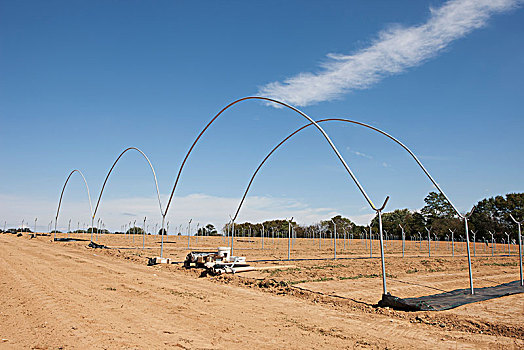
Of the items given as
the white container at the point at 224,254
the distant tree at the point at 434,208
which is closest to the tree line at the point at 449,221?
the distant tree at the point at 434,208

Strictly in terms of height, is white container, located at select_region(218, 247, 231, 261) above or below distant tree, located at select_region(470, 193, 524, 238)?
below

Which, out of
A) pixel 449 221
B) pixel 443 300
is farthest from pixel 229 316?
pixel 449 221

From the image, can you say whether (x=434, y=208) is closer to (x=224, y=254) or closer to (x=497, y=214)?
(x=497, y=214)

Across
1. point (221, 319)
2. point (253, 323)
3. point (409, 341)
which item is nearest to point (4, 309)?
point (221, 319)

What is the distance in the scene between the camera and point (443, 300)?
1231 centimetres

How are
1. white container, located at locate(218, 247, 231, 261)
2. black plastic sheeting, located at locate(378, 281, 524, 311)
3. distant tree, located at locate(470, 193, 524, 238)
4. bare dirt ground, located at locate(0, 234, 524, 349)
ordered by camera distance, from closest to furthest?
bare dirt ground, located at locate(0, 234, 524, 349) < black plastic sheeting, located at locate(378, 281, 524, 311) < white container, located at locate(218, 247, 231, 261) < distant tree, located at locate(470, 193, 524, 238)

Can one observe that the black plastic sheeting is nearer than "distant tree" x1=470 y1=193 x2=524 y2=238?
Yes

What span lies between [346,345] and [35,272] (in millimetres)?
15880

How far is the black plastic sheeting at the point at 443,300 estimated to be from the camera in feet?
36.2

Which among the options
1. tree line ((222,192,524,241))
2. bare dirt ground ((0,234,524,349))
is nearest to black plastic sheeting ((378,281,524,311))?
bare dirt ground ((0,234,524,349))

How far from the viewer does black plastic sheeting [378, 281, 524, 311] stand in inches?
435

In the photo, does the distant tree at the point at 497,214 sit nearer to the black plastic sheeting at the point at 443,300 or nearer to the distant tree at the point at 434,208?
the distant tree at the point at 434,208

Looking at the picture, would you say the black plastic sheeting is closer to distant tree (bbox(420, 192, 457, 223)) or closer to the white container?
the white container

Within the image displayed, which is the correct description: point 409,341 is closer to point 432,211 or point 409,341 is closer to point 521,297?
point 521,297
